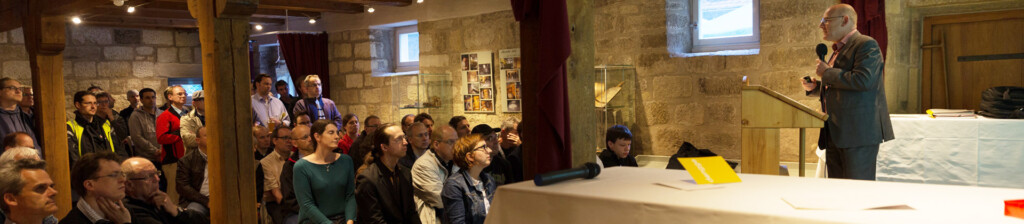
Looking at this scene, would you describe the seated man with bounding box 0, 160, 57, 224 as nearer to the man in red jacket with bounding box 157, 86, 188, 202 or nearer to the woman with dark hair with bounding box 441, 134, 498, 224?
the woman with dark hair with bounding box 441, 134, 498, 224

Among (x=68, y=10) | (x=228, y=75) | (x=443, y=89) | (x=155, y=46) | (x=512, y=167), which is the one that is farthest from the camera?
(x=155, y=46)

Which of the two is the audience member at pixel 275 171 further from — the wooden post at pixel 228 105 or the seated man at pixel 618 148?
the seated man at pixel 618 148

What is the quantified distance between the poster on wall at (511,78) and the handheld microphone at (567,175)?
5.65 meters

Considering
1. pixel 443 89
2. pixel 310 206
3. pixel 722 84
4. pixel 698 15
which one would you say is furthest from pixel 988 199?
pixel 443 89

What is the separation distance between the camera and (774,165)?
10.9ft

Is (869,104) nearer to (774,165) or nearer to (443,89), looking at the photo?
(774,165)

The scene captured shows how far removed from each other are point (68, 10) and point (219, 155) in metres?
2.82

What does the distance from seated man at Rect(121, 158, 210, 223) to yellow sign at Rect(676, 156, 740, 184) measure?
8.21ft

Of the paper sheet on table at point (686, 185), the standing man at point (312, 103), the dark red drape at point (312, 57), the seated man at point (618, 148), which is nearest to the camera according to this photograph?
the paper sheet on table at point (686, 185)

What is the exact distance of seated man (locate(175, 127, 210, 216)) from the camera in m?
4.52

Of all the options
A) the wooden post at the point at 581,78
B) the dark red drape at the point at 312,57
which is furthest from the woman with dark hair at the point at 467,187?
the dark red drape at the point at 312,57

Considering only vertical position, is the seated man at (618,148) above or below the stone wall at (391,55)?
below

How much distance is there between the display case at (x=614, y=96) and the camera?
6.95 m

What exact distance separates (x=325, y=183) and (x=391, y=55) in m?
6.12
